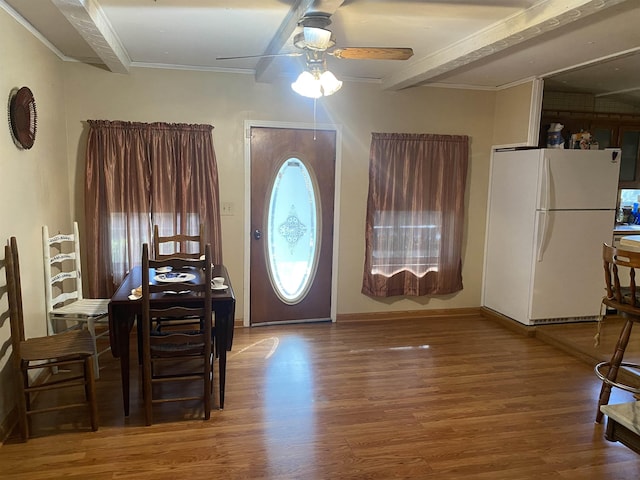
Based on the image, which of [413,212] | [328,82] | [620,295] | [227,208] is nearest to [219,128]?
[227,208]

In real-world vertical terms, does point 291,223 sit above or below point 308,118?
below

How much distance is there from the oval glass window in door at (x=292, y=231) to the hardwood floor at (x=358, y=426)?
0.78m

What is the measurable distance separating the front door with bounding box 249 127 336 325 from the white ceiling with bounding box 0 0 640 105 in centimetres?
66

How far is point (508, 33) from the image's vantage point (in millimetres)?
2898

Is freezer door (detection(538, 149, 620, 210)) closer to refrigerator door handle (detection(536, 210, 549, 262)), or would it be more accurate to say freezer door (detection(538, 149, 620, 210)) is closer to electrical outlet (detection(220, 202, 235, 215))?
refrigerator door handle (detection(536, 210, 549, 262))

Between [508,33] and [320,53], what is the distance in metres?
1.15

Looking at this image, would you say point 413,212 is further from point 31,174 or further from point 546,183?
point 31,174

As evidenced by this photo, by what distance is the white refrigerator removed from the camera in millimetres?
4434

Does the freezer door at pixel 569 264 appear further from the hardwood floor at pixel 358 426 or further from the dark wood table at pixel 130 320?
the dark wood table at pixel 130 320

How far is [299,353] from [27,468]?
2.11 meters

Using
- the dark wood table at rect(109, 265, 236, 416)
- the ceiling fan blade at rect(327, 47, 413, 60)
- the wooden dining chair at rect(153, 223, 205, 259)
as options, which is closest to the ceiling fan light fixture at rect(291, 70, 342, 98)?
the ceiling fan blade at rect(327, 47, 413, 60)

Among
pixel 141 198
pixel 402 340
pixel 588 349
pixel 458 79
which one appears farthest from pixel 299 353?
pixel 458 79

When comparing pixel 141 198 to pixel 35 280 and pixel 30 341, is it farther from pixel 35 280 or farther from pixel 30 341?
pixel 30 341

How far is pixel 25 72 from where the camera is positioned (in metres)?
3.11
